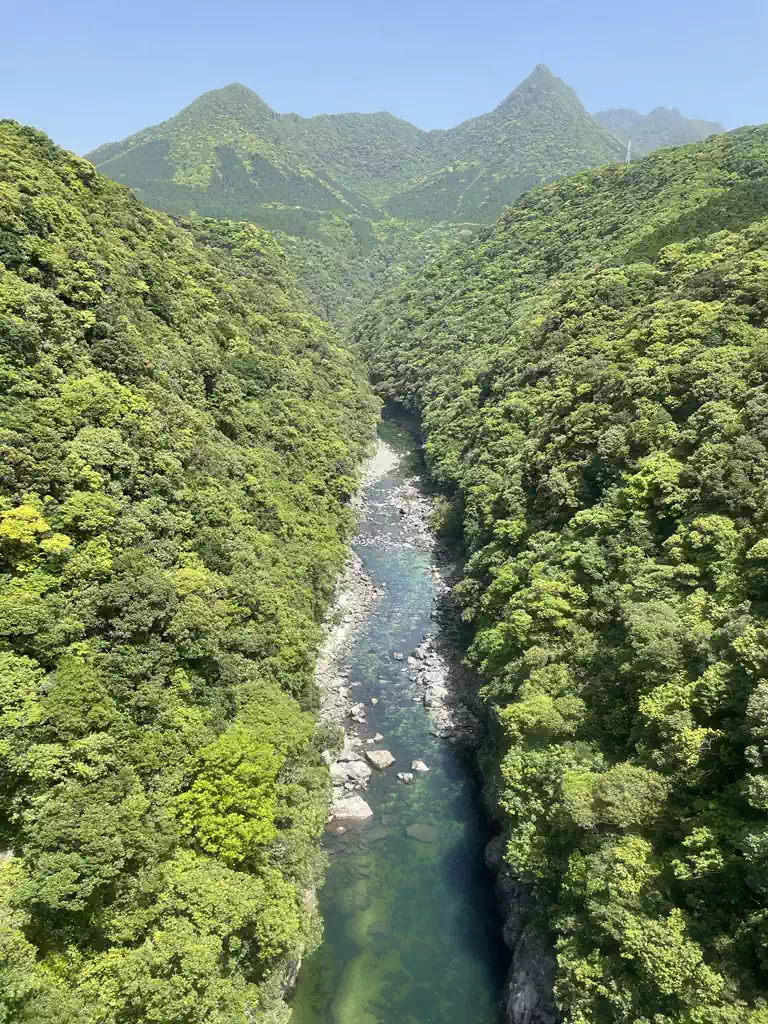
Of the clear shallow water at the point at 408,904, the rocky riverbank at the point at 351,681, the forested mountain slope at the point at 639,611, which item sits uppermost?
the forested mountain slope at the point at 639,611

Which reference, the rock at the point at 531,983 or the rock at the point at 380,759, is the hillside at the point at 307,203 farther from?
the rock at the point at 531,983

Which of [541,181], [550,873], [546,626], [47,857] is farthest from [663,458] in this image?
[541,181]

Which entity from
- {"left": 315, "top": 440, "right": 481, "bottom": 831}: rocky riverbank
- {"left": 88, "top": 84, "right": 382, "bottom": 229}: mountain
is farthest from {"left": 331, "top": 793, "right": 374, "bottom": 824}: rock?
{"left": 88, "top": 84, "right": 382, "bottom": 229}: mountain

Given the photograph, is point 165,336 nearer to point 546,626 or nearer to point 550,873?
point 546,626

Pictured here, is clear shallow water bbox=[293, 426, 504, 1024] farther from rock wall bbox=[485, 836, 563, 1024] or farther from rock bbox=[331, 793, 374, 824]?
rock wall bbox=[485, 836, 563, 1024]

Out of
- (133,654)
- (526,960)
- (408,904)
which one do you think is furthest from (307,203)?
(526,960)

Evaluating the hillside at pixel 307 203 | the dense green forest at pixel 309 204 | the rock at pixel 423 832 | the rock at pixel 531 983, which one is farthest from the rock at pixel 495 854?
the hillside at pixel 307 203

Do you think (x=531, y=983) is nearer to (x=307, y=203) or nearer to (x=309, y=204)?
(x=309, y=204)
